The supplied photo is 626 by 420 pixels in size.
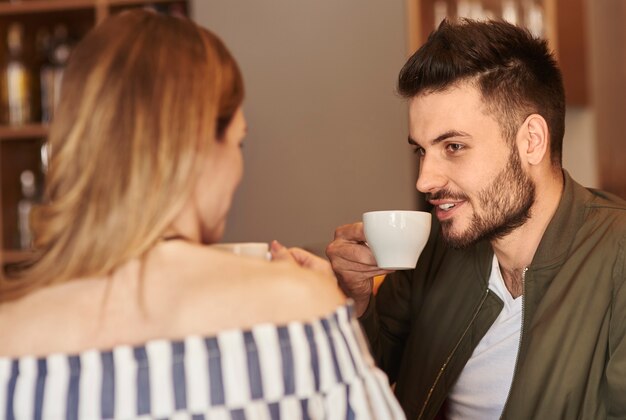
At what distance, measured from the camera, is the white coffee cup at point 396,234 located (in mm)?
1277

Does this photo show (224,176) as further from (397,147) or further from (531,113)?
(397,147)

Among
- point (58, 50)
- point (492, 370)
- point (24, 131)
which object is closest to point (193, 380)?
point (492, 370)

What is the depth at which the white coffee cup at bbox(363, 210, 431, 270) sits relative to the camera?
4.19 ft

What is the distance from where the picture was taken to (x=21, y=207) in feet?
9.94

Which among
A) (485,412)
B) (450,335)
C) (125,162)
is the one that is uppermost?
(125,162)

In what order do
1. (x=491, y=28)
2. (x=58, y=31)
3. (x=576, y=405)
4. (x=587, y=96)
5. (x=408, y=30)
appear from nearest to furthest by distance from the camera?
1. (x=576, y=405)
2. (x=491, y=28)
3. (x=408, y=30)
4. (x=58, y=31)
5. (x=587, y=96)

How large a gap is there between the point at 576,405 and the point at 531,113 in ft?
1.90

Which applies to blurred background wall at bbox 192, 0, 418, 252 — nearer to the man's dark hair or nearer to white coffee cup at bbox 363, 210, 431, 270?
the man's dark hair

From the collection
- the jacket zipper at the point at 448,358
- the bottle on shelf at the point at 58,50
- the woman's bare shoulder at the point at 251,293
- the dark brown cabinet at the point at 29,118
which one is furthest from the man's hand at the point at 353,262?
the bottle on shelf at the point at 58,50

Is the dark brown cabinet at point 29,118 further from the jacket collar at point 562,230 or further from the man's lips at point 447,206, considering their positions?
the jacket collar at point 562,230

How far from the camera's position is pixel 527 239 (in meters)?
1.52

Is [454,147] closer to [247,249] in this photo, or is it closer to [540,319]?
[540,319]

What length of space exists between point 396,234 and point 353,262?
8.8 inches

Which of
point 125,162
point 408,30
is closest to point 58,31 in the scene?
point 408,30
